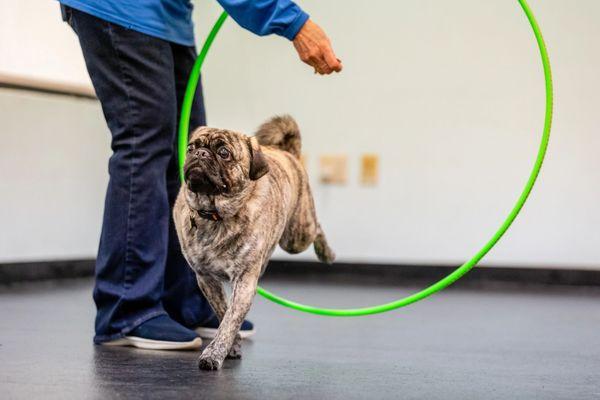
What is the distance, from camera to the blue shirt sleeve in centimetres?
216

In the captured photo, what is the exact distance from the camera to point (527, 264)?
485 centimetres

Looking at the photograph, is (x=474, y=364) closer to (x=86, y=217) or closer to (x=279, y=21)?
(x=279, y=21)

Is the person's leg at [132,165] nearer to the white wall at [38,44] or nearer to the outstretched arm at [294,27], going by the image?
the outstretched arm at [294,27]

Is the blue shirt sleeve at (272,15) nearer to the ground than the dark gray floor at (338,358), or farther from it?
farther from it

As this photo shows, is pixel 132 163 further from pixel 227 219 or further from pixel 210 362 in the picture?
pixel 210 362

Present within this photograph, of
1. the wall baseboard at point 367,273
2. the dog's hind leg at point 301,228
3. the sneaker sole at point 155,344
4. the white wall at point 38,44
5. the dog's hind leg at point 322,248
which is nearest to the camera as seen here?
the sneaker sole at point 155,344

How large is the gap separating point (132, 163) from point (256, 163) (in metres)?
0.41

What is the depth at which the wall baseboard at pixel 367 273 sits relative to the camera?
4707 millimetres

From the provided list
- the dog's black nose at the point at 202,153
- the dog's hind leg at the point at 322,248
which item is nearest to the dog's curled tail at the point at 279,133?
the dog's hind leg at the point at 322,248

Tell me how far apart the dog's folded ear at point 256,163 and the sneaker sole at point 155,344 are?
1.70 feet

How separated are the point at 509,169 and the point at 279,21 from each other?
288cm

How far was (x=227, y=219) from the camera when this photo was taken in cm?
227

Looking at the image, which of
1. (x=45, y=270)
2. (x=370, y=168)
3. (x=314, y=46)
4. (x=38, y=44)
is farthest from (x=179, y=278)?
(x=370, y=168)

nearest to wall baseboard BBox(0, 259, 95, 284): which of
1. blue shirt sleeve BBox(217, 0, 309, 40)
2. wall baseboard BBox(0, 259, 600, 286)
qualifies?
wall baseboard BBox(0, 259, 600, 286)
